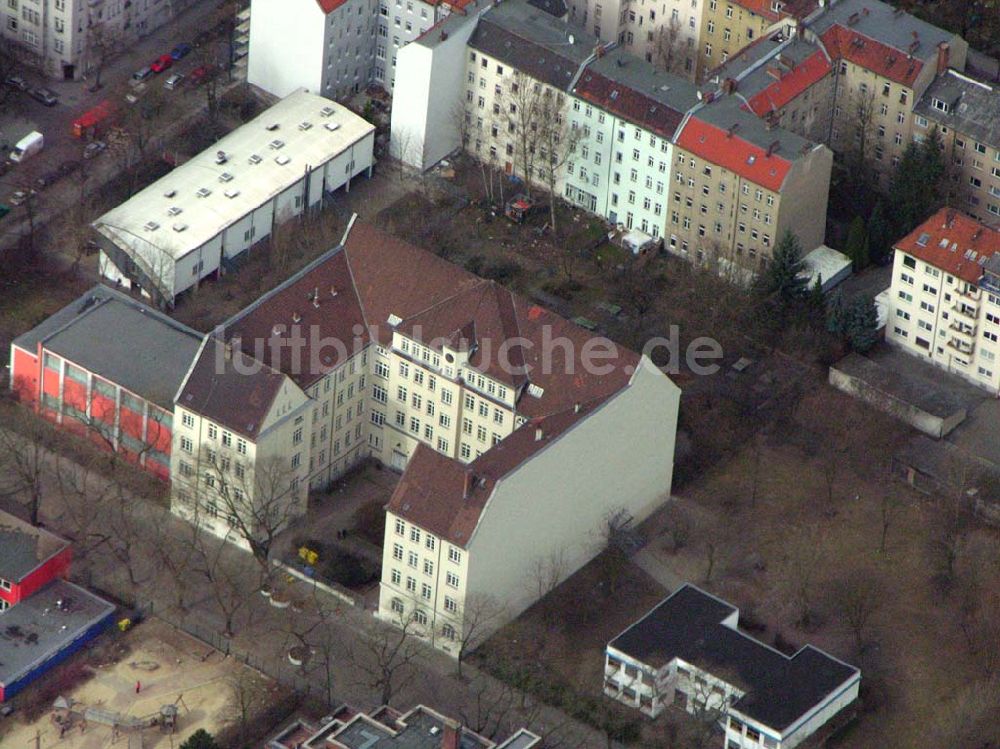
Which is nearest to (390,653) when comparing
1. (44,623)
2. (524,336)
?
(44,623)

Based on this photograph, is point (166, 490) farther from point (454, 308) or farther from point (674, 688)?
point (674, 688)

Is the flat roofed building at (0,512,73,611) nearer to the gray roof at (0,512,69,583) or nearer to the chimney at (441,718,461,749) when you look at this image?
the gray roof at (0,512,69,583)

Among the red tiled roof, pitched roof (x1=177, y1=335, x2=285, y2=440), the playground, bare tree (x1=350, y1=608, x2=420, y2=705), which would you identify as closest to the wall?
the red tiled roof

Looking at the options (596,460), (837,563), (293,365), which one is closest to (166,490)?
(293,365)

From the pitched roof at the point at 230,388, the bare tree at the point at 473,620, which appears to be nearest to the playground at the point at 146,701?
the bare tree at the point at 473,620

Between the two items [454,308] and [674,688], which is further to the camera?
[454,308]

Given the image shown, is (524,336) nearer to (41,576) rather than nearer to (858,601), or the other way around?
(858,601)
